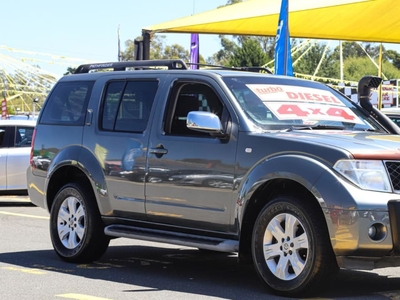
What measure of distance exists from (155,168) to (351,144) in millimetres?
2048

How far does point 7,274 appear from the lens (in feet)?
27.8

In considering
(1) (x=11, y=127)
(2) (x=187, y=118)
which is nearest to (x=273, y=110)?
(2) (x=187, y=118)

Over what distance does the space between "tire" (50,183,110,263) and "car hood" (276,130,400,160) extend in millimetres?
2459

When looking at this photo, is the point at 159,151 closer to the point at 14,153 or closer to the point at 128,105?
the point at 128,105

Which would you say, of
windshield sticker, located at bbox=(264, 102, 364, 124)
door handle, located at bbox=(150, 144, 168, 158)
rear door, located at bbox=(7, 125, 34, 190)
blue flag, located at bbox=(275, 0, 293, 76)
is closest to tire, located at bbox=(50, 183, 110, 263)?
door handle, located at bbox=(150, 144, 168, 158)

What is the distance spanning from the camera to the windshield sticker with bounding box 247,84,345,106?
8.07 metres

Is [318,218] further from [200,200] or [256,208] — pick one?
[200,200]

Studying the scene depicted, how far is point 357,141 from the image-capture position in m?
7.12

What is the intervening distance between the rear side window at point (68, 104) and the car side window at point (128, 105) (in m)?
0.32

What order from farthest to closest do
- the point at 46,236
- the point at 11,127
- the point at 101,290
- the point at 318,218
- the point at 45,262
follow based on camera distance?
the point at 11,127, the point at 46,236, the point at 45,262, the point at 101,290, the point at 318,218

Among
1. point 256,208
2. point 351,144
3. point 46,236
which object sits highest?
point 351,144

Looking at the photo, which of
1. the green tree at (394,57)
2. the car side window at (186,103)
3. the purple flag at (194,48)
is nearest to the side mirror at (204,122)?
the car side window at (186,103)

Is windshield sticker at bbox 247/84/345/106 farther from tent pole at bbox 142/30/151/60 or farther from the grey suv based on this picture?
tent pole at bbox 142/30/151/60

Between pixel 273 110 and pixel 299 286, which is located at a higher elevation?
pixel 273 110
